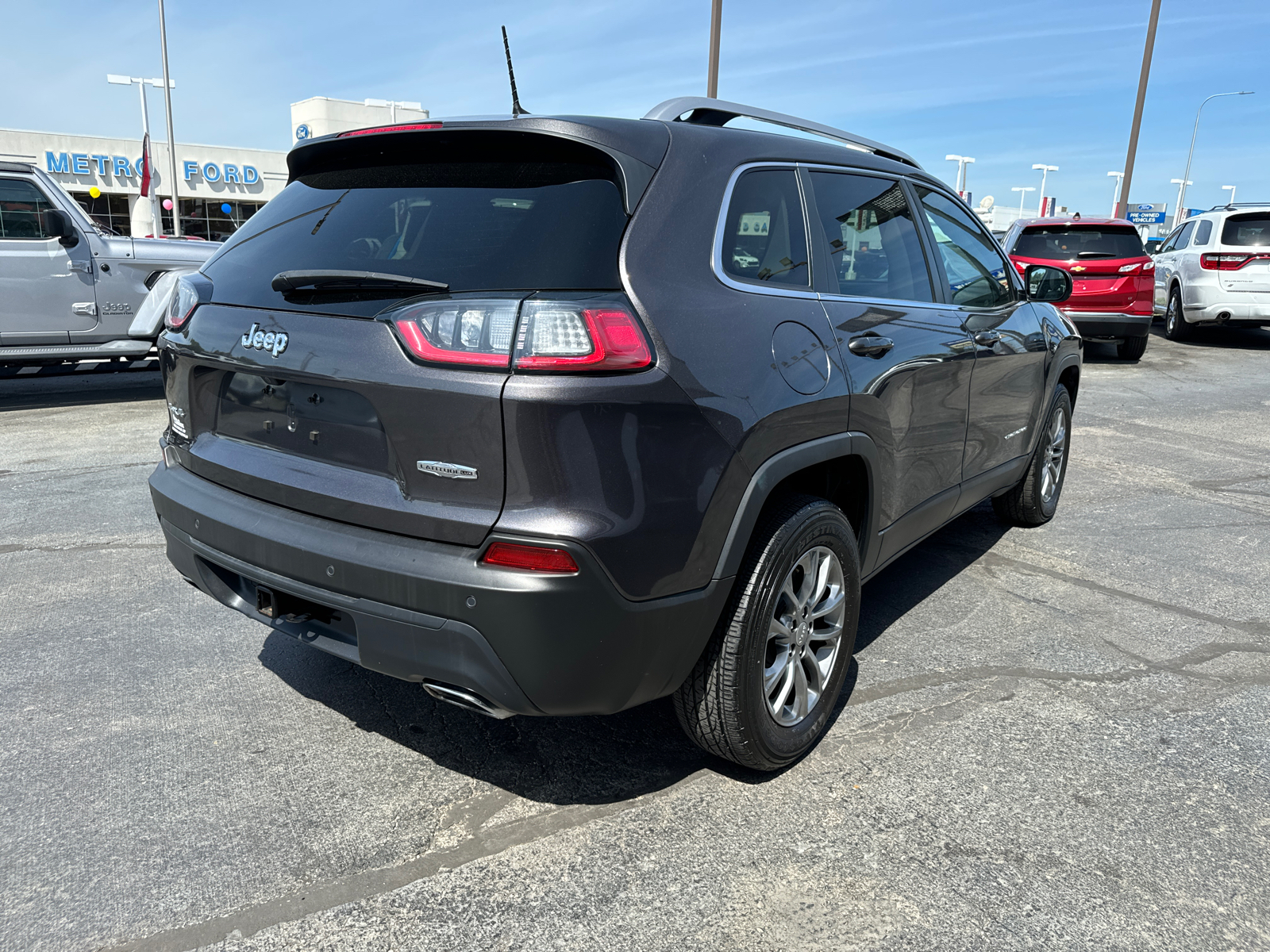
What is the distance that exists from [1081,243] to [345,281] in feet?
40.3

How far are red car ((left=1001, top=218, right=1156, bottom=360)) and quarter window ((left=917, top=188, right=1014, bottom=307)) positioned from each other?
27.9ft

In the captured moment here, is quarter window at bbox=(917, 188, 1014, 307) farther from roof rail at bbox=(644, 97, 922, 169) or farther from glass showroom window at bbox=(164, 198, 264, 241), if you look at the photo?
glass showroom window at bbox=(164, 198, 264, 241)

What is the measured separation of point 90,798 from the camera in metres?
2.65

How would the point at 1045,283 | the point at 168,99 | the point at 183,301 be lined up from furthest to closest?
the point at 168,99, the point at 1045,283, the point at 183,301

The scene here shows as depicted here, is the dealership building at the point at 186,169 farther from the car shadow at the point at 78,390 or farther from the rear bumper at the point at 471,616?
the rear bumper at the point at 471,616

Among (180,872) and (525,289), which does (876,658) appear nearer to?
(525,289)

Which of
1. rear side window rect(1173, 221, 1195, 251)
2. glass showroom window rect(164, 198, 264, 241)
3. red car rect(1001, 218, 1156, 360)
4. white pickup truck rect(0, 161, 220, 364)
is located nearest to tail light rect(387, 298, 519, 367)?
white pickup truck rect(0, 161, 220, 364)

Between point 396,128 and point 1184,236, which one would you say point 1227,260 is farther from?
point 396,128

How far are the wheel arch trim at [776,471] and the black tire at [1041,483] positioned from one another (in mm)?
2426

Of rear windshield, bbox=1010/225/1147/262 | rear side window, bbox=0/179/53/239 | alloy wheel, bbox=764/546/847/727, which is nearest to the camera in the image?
alloy wheel, bbox=764/546/847/727

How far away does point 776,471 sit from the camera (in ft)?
8.34

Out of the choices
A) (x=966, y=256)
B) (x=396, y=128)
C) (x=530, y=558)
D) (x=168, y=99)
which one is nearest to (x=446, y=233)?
(x=396, y=128)

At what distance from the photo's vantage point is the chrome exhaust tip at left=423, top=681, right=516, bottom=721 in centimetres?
229

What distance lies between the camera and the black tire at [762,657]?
2.55 m
